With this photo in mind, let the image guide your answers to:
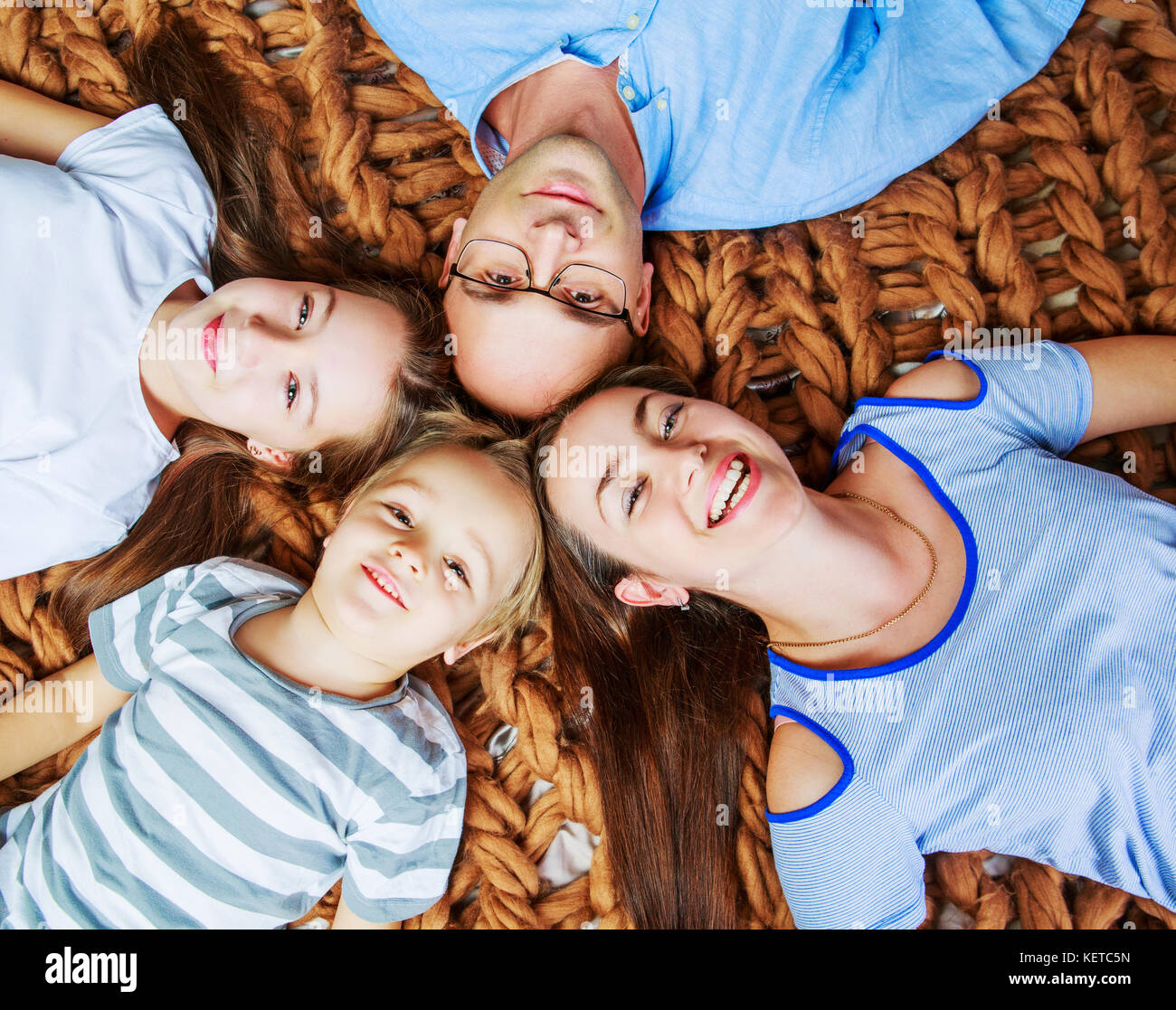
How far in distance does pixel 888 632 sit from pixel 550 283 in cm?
88

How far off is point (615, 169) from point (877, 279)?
0.63 m

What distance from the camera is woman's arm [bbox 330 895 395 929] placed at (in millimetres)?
1705

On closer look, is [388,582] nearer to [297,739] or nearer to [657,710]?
[297,739]

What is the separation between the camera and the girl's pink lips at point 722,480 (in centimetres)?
149

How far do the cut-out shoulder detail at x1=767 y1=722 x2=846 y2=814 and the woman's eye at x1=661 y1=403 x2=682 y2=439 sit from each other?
1.92 ft

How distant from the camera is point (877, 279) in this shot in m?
1.93

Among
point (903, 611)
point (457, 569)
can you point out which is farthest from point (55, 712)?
point (903, 611)

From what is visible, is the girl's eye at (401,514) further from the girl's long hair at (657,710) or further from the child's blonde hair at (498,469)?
the girl's long hair at (657,710)

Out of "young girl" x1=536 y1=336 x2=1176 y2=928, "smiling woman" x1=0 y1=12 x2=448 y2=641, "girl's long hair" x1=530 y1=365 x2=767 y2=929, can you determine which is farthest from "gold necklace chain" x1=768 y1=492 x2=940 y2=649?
"smiling woman" x1=0 y1=12 x2=448 y2=641

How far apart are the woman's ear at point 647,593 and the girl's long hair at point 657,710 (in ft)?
0.08

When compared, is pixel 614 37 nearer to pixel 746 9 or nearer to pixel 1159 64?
pixel 746 9

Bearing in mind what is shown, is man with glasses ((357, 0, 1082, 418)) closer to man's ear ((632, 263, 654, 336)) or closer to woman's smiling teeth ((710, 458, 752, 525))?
man's ear ((632, 263, 654, 336))

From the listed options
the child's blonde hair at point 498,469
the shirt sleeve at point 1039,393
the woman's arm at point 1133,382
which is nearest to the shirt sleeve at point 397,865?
the child's blonde hair at point 498,469

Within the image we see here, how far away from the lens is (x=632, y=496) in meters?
1.58
